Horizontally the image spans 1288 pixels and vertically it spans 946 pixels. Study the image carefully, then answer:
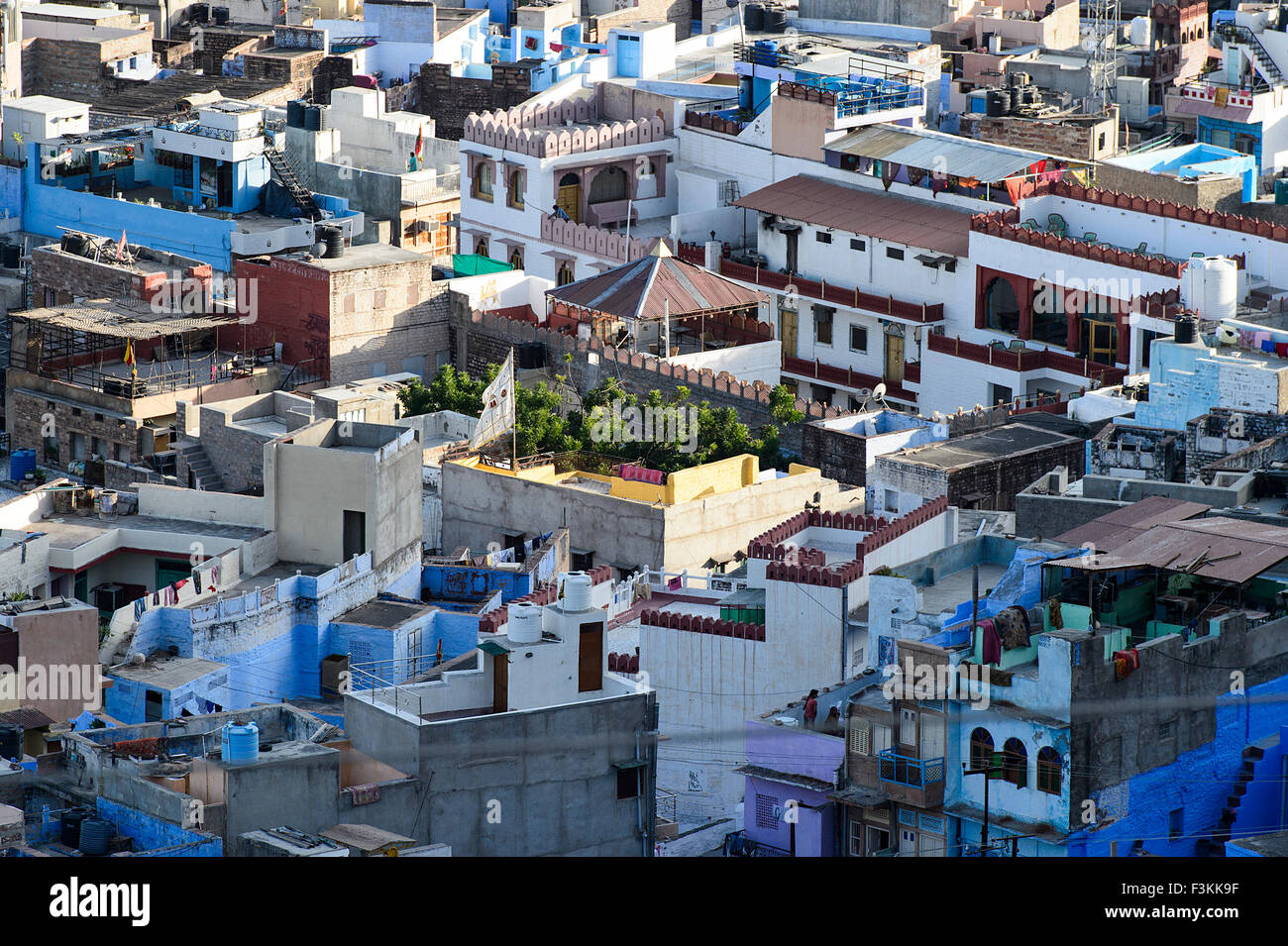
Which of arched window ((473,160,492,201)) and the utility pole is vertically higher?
arched window ((473,160,492,201))

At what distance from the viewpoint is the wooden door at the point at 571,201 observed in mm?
84750

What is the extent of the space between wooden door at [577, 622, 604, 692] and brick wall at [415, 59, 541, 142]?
64.8 meters

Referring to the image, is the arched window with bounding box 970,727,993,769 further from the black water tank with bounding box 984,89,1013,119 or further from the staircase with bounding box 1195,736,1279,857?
the black water tank with bounding box 984,89,1013,119

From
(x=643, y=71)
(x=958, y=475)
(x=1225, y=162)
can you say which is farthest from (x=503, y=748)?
(x=643, y=71)

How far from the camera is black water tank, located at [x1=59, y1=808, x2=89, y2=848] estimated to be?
114ft

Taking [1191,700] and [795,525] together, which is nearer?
[1191,700]

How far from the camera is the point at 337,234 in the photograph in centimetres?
7525

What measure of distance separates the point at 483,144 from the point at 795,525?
38019 millimetres

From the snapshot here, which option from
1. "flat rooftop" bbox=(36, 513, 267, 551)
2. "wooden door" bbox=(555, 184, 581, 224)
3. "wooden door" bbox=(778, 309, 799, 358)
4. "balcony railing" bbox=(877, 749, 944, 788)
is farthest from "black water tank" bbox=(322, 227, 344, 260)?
"balcony railing" bbox=(877, 749, 944, 788)

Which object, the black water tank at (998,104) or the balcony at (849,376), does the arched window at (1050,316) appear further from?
the black water tank at (998,104)

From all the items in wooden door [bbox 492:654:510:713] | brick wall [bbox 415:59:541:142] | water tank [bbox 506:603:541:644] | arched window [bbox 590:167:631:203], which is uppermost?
brick wall [bbox 415:59:541:142]

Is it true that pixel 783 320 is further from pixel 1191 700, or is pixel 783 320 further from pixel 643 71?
pixel 1191 700

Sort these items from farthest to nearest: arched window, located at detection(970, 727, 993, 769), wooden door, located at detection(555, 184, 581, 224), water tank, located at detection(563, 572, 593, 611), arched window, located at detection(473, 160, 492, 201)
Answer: arched window, located at detection(473, 160, 492, 201)
wooden door, located at detection(555, 184, 581, 224)
water tank, located at detection(563, 572, 593, 611)
arched window, located at detection(970, 727, 993, 769)

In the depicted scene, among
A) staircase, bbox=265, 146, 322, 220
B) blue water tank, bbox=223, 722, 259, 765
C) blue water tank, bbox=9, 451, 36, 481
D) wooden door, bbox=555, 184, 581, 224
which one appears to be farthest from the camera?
wooden door, bbox=555, 184, 581, 224
